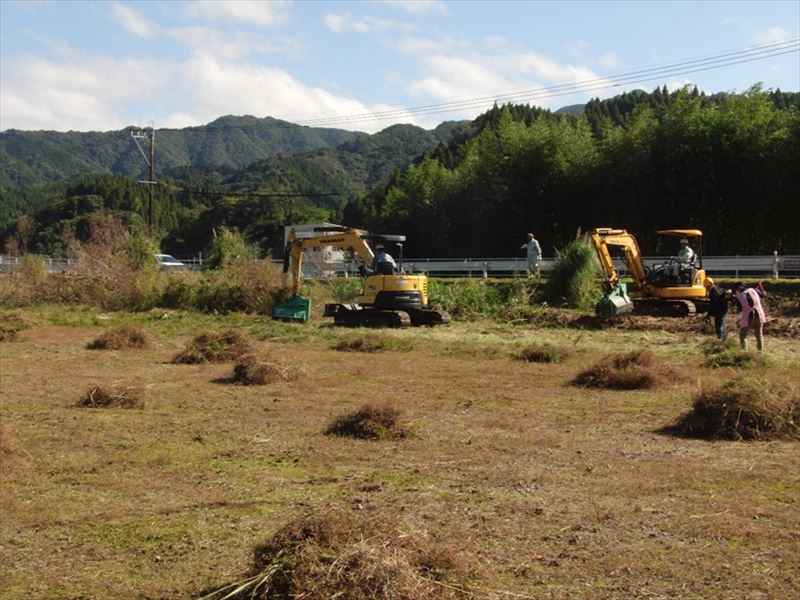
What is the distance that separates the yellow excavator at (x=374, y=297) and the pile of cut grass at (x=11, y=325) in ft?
20.0

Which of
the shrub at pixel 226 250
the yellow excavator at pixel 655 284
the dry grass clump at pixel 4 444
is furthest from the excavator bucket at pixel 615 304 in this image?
the dry grass clump at pixel 4 444

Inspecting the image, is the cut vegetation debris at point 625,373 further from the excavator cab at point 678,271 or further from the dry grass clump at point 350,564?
the excavator cab at point 678,271

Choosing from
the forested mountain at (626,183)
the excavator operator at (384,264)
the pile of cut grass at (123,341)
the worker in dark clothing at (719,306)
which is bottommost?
the pile of cut grass at (123,341)

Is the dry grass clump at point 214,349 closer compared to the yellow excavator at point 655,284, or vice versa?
the dry grass clump at point 214,349

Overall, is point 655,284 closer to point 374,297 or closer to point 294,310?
point 374,297

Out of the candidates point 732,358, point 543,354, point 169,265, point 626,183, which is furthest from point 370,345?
point 169,265

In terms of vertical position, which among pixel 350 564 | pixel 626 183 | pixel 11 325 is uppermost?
pixel 626 183

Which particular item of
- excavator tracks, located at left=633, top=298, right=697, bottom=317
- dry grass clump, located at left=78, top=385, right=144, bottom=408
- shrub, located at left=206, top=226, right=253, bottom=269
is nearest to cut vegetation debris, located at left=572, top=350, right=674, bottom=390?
dry grass clump, located at left=78, top=385, right=144, bottom=408

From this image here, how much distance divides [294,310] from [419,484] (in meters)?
15.4

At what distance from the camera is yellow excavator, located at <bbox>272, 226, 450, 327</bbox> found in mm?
20078

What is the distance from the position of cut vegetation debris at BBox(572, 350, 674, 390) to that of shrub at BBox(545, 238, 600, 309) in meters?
10.2

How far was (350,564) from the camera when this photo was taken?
3.99 meters

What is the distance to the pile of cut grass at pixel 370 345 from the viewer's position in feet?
53.9

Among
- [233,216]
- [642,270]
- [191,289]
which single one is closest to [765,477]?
[642,270]
